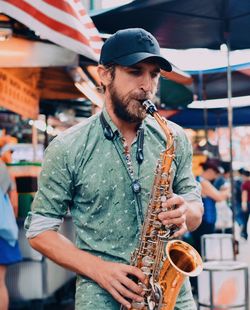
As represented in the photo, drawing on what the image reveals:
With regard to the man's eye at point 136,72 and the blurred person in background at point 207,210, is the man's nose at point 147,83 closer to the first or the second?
the man's eye at point 136,72

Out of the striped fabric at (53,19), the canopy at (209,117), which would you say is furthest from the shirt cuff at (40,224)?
the canopy at (209,117)

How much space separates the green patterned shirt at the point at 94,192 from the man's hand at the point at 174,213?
0.20 meters

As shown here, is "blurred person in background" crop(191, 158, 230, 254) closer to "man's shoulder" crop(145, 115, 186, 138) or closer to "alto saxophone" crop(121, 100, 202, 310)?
"man's shoulder" crop(145, 115, 186, 138)

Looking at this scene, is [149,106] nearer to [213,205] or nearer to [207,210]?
[207,210]

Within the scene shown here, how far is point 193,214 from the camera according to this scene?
2.54m

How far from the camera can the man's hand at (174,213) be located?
2270mm

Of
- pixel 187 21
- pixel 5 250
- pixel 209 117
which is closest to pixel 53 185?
pixel 5 250

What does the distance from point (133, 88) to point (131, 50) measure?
161 millimetres

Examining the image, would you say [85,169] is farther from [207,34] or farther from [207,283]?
[207,34]

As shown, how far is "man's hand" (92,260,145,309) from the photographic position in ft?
7.48

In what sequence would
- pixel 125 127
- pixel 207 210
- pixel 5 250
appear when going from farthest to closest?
pixel 207 210
pixel 5 250
pixel 125 127

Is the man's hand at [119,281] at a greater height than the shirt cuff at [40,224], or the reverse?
the shirt cuff at [40,224]

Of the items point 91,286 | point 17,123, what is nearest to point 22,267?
point 91,286

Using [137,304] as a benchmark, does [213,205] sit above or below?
below
